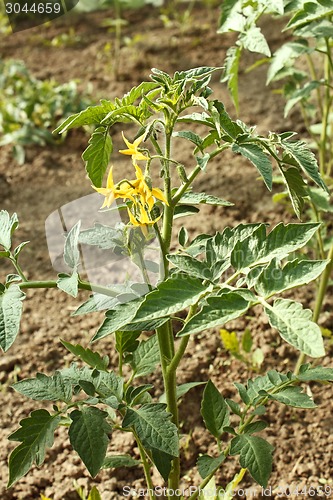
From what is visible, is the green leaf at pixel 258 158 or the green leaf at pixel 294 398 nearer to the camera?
the green leaf at pixel 258 158

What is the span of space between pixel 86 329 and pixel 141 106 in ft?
3.75

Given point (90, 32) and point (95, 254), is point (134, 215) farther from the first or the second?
point (90, 32)

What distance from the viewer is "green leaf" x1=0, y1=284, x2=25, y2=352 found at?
0.92m

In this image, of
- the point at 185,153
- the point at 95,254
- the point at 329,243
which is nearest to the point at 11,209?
the point at 95,254

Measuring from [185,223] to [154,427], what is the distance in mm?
1387

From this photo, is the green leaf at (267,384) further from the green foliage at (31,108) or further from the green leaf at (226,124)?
the green foliage at (31,108)

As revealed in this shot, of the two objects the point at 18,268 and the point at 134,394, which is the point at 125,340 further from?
the point at 18,268

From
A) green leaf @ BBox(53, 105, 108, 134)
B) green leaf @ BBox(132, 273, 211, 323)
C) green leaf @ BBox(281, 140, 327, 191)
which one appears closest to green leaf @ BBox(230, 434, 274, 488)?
green leaf @ BBox(132, 273, 211, 323)

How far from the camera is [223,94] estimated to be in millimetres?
3078

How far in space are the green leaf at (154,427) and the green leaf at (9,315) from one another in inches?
9.8

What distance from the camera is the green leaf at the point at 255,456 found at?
109cm

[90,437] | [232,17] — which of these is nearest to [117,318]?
[90,437]

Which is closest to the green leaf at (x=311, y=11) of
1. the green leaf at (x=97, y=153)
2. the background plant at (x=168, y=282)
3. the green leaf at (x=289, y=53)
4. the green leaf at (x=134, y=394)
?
the green leaf at (x=289, y=53)

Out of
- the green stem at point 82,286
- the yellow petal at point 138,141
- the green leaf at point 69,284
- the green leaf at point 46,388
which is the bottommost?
the green leaf at point 46,388
